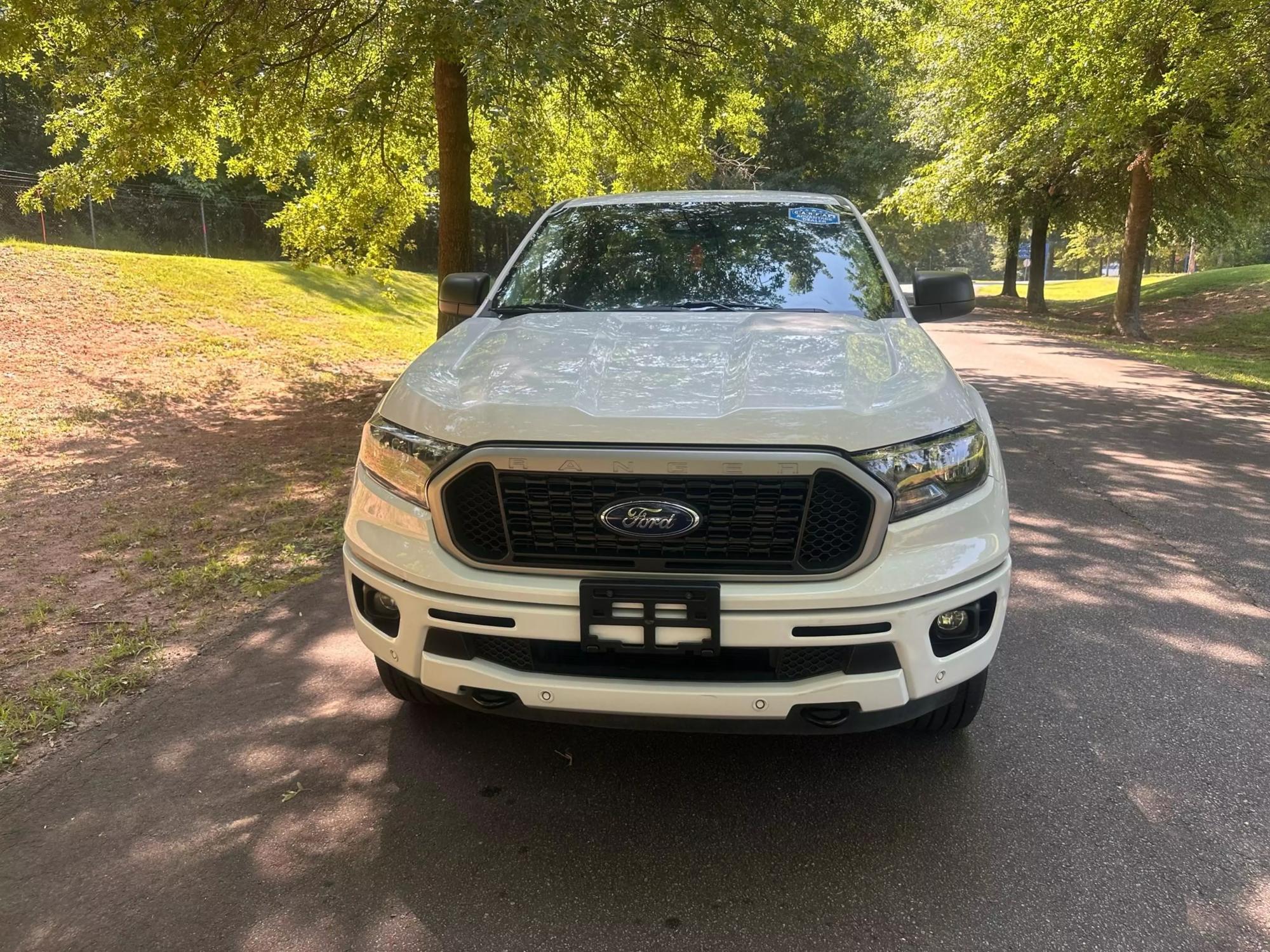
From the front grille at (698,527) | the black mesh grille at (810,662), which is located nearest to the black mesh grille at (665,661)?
the black mesh grille at (810,662)

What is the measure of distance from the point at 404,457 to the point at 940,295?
8.83ft

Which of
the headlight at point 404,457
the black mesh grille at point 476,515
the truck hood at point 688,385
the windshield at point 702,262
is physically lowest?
the black mesh grille at point 476,515

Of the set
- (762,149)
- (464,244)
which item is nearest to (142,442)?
(464,244)

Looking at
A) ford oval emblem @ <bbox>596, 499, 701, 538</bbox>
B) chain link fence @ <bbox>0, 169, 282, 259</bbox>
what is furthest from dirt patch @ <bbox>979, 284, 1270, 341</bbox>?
chain link fence @ <bbox>0, 169, 282, 259</bbox>

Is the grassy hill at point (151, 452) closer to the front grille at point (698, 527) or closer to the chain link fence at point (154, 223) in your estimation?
the front grille at point (698, 527)

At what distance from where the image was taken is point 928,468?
7.84ft

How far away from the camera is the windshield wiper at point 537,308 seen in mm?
3525

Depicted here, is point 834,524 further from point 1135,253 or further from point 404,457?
point 1135,253

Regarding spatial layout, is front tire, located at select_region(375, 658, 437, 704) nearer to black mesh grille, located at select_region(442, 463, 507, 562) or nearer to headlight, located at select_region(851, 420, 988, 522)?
black mesh grille, located at select_region(442, 463, 507, 562)

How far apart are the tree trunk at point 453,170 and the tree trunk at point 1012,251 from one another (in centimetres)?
2193

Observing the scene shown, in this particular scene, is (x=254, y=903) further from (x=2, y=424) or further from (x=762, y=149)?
(x=762, y=149)

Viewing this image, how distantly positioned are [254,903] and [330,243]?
35.4 feet

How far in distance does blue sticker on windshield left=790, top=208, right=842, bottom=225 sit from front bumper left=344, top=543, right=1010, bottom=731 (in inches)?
85.4

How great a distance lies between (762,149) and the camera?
33.2 meters
